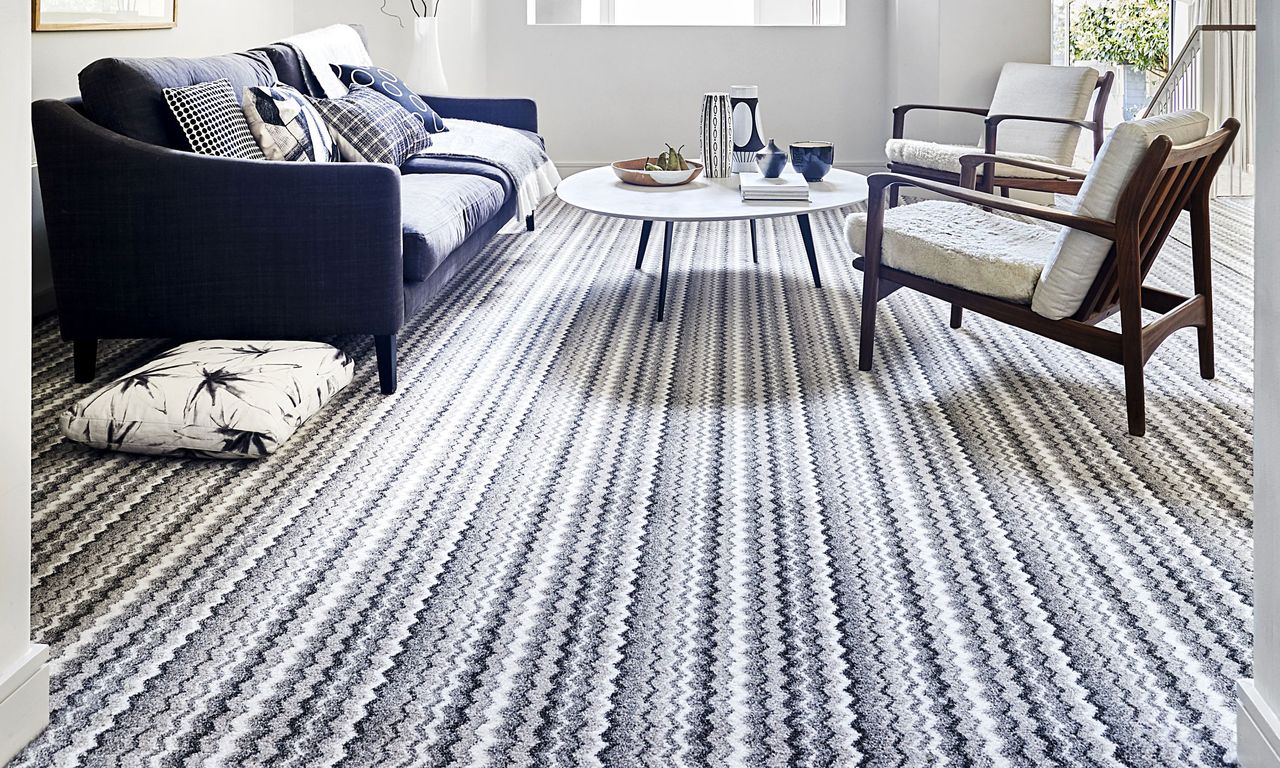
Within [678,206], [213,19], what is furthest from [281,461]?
[213,19]

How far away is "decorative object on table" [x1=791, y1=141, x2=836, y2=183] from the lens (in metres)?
4.22

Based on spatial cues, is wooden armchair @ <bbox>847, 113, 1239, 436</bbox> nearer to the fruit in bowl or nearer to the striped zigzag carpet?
the striped zigzag carpet

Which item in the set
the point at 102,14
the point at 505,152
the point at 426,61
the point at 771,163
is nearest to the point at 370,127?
the point at 505,152

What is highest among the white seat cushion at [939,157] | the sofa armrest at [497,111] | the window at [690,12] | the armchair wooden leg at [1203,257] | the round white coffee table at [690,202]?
the window at [690,12]

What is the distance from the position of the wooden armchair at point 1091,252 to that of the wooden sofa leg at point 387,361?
4.12 feet

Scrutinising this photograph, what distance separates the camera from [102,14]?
415 centimetres

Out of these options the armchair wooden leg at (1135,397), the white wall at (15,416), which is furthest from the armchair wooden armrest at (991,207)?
the white wall at (15,416)

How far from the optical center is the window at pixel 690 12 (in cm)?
711

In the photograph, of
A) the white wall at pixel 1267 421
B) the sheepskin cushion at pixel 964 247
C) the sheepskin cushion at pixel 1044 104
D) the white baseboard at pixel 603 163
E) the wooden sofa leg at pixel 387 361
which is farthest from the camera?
the white baseboard at pixel 603 163

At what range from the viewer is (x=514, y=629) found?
6.13ft

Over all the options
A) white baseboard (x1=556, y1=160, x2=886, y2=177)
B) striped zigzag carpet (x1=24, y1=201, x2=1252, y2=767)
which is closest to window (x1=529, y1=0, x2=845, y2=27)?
white baseboard (x1=556, y1=160, x2=886, y2=177)

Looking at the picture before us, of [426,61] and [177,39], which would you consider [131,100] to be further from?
[426,61]

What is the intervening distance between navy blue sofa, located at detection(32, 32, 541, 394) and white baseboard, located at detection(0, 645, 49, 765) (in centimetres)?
153

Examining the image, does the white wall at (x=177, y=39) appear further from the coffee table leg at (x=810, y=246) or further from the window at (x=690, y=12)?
the coffee table leg at (x=810, y=246)
